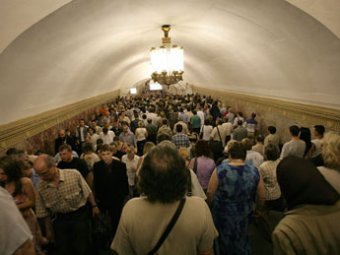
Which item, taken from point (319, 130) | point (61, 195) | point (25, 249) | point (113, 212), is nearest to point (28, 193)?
Answer: point (61, 195)

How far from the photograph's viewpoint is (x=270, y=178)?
4.15 metres

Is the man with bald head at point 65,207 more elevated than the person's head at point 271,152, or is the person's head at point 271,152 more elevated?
the person's head at point 271,152

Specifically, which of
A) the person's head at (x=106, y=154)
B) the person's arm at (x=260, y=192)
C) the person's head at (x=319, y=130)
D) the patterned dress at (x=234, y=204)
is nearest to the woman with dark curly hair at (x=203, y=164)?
the patterned dress at (x=234, y=204)

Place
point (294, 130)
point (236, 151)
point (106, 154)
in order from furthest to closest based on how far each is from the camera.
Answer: point (294, 130) < point (106, 154) < point (236, 151)

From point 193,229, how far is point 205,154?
7.93ft

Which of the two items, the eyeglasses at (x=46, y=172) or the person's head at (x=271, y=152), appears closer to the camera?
the eyeglasses at (x=46, y=172)

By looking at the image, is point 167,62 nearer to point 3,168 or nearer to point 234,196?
point 234,196

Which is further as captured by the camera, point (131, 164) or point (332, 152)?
point (131, 164)

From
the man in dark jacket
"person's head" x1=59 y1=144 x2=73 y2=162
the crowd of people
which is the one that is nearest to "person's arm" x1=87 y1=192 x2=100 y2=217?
the crowd of people

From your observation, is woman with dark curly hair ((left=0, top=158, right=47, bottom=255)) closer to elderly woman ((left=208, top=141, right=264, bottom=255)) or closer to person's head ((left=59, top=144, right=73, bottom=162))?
person's head ((left=59, top=144, right=73, bottom=162))

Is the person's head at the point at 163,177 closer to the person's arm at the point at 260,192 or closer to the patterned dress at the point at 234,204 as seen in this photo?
the patterned dress at the point at 234,204

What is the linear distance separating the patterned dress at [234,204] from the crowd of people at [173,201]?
0.04 ft

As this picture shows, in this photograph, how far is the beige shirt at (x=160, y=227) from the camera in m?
1.81

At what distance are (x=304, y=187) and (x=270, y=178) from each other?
2.52 m
